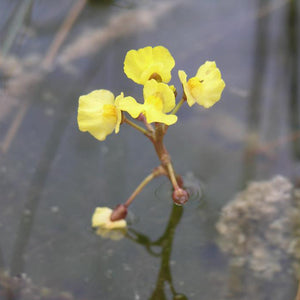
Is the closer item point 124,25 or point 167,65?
point 167,65

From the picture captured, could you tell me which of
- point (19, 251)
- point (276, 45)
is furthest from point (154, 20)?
point (19, 251)

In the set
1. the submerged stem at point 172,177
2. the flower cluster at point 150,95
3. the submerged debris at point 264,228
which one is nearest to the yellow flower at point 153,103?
the flower cluster at point 150,95

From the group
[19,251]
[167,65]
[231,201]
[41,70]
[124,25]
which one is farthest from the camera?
[124,25]

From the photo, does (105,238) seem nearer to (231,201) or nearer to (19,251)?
(19,251)

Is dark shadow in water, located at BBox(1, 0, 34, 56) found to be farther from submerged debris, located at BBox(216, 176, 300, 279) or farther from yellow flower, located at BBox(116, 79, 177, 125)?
submerged debris, located at BBox(216, 176, 300, 279)

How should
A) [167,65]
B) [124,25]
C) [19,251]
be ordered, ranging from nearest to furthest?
[167,65], [19,251], [124,25]

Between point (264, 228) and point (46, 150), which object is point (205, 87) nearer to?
point (264, 228)

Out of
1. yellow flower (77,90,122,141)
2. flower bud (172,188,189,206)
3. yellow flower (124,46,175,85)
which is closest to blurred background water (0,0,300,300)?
flower bud (172,188,189,206)

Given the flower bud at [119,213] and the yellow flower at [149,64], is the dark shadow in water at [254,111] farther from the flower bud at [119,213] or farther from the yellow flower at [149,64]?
the yellow flower at [149,64]
